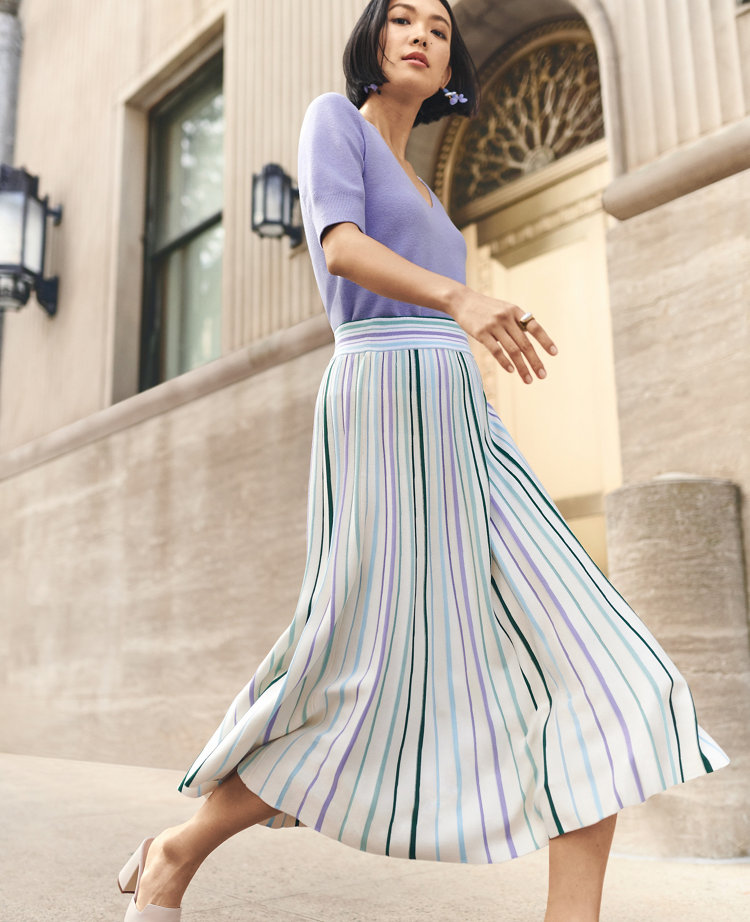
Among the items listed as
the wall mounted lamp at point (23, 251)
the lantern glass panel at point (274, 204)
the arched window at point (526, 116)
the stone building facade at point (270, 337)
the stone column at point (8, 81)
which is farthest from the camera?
the stone column at point (8, 81)

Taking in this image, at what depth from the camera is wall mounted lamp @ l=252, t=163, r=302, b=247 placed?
5172 millimetres

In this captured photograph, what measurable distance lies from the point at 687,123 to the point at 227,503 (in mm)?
3093

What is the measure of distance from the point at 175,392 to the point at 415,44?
4.29 metres

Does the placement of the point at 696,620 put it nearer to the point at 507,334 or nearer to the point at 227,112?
the point at 507,334

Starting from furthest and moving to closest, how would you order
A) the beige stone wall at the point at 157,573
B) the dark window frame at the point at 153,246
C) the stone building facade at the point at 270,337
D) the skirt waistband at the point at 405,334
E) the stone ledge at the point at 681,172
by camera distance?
the dark window frame at the point at 153,246 → the beige stone wall at the point at 157,573 → the stone ledge at the point at 681,172 → the stone building facade at the point at 270,337 → the skirt waistband at the point at 405,334

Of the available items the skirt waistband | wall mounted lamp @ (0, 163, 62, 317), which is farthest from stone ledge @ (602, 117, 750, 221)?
wall mounted lamp @ (0, 163, 62, 317)

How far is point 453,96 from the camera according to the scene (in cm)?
188

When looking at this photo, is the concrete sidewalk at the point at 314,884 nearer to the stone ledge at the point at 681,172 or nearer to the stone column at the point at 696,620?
the stone column at the point at 696,620

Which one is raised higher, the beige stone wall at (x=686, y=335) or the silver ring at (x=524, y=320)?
the beige stone wall at (x=686, y=335)

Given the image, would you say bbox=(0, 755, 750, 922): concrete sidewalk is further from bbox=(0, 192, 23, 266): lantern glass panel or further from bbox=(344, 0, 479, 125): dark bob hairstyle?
bbox=(0, 192, 23, 266): lantern glass panel

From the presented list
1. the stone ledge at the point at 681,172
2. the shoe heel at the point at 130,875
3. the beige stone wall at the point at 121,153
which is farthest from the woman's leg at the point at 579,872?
the beige stone wall at the point at 121,153

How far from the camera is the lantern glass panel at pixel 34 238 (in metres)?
7.19

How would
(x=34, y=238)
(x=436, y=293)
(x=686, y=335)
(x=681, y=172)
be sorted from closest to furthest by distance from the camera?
(x=436, y=293) → (x=686, y=335) → (x=681, y=172) → (x=34, y=238)

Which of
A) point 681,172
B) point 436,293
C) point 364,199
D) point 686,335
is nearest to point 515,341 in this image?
point 436,293
